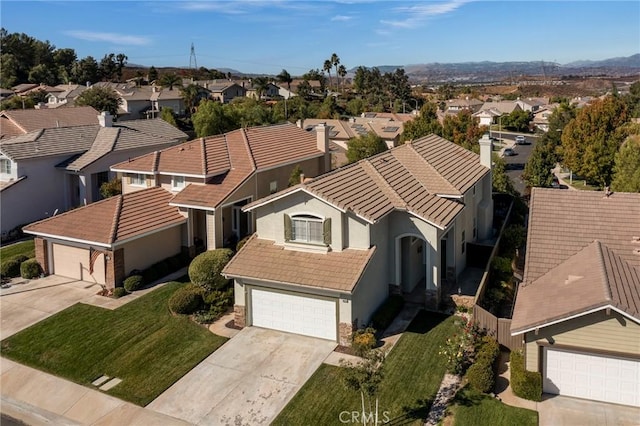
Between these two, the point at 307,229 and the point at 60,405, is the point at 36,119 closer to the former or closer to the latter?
the point at 307,229

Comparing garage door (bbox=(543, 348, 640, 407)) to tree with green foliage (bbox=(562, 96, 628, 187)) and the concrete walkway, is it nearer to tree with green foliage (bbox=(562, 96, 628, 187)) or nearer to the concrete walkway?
the concrete walkway

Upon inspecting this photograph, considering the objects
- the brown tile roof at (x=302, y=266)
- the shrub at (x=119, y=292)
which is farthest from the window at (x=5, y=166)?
the brown tile roof at (x=302, y=266)

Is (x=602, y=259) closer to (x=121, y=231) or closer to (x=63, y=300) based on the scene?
(x=121, y=231)

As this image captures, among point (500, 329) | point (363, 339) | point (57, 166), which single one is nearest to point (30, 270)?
point (57, 166)

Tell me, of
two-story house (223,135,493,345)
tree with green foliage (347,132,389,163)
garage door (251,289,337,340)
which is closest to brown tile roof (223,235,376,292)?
two-story house (223,135,493,345)

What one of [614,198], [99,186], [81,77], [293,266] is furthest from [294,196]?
[81,77]
